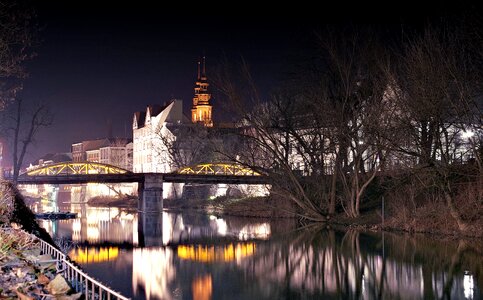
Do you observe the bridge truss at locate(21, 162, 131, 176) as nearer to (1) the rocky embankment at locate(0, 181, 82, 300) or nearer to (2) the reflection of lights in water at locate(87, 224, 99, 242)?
(2) the reflection of lights in water at locate(87, 224, 99, 242)

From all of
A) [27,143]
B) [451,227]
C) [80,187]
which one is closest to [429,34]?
[451,227]

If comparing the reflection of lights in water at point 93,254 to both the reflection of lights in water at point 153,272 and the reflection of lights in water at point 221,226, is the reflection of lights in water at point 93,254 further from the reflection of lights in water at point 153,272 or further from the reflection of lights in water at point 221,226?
the reflection of lights in water at point 221,226

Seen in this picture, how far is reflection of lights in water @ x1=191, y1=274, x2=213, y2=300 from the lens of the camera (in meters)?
18.8

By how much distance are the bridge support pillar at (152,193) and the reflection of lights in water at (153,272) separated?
34.7m

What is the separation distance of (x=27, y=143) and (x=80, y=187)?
190ft

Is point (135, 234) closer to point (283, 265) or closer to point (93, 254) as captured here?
point (93, 254)

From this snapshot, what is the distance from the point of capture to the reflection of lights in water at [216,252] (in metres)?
28.9

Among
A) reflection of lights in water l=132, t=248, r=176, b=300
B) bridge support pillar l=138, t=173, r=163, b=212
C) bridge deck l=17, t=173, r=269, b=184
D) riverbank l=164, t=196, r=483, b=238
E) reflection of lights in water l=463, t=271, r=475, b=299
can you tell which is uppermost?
bridge deck l=17, t=173, r=269, b=184

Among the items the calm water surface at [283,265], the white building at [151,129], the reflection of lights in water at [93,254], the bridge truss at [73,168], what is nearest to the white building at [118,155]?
the white building at [151,129]

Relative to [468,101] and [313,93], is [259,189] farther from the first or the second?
[468,101]

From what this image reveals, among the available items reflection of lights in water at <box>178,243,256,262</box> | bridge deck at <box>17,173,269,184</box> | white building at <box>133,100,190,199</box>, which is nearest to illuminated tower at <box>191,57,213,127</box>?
white building at <box>133,100,190,199</box>

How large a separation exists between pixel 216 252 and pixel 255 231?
11003 mm

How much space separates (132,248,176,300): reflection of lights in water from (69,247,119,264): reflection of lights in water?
3.80 ft

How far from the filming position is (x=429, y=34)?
31.0 metres
